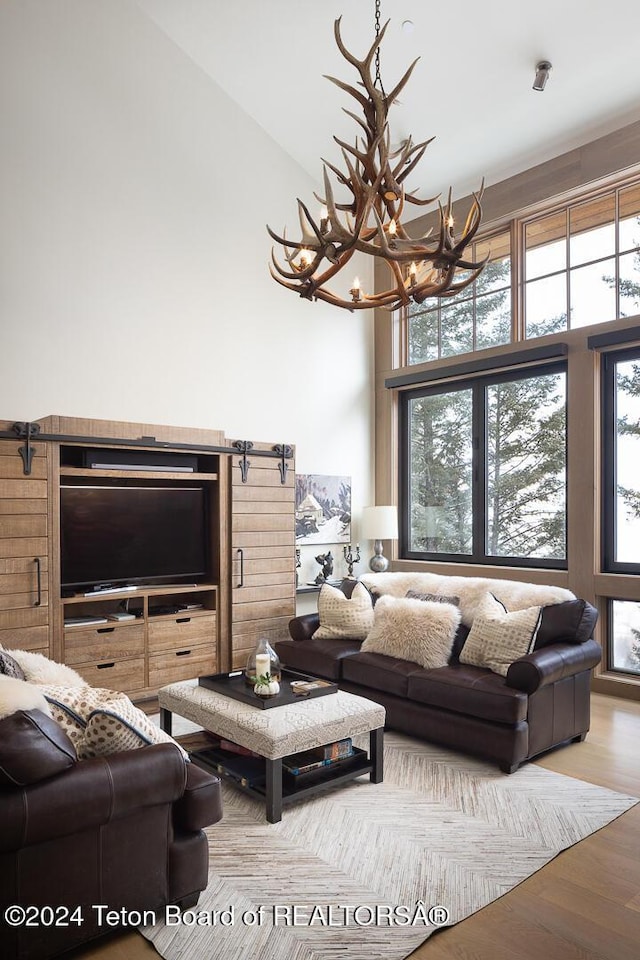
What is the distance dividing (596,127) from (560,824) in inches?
190

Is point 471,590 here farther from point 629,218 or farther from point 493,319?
point 629,218

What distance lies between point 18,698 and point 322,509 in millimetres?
4417

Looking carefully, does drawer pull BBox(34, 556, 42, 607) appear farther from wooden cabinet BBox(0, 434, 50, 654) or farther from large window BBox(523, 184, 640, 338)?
large window BBox(523, 184, 640, 338)

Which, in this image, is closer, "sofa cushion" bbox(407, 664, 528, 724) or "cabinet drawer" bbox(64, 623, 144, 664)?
"sofa cushion" bbox(407, 664, 528, 724)

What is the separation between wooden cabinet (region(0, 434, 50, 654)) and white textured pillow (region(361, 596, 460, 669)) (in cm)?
208

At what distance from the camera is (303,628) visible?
16.2ft

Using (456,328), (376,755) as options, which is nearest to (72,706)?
(376,755)

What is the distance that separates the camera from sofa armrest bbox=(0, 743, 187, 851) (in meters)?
1.88

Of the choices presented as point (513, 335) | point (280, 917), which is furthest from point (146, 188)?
point (280, 917)

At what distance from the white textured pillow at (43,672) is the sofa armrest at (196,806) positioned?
80 centimetres

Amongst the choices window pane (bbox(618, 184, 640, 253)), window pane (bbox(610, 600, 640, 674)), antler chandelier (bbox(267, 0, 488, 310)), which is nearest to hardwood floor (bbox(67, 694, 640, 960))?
window pane (bbox(610, 600, 640, 674))

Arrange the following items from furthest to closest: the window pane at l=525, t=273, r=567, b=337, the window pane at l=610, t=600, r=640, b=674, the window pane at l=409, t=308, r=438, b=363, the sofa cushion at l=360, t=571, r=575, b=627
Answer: the window pane at l=409, t=308, r=438, b=363 → the window pane at l=525, t=273, r=567, b=337 → the window pane at l=610, t=600, r=640, b=674 → the sofa cushion at l=360, t=571, r=575, b=627

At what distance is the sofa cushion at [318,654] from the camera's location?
14.7 ft

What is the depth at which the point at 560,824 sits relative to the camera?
2943 millimetres
